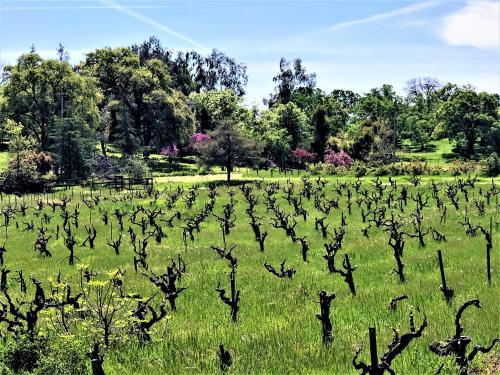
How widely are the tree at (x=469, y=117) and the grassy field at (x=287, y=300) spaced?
242 feet

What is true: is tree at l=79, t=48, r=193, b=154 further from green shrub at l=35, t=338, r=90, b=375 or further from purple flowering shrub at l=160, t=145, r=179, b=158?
green shrub at l=35, t=338, r=90, b=375

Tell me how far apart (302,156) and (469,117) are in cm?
3426

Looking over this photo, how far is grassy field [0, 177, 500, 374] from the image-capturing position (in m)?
9.54

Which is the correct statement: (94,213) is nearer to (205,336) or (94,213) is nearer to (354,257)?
(354,257)

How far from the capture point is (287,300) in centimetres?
1388

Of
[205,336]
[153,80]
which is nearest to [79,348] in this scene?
[205,336]

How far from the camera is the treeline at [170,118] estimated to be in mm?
71000

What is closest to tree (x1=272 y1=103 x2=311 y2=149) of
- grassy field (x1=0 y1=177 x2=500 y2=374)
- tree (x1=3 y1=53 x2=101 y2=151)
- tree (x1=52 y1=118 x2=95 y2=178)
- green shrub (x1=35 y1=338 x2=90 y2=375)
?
tree (x1=3 y1=53 x2=101 y2=151)

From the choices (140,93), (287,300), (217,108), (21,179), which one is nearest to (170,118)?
(140,93)

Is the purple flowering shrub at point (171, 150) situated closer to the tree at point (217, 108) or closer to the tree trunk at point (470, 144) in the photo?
the tree at point (217, 108)

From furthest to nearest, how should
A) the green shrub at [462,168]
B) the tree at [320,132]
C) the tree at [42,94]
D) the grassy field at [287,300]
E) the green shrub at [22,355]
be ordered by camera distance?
1. the tree at [320,132]
2. the tree at [42,94]
3. the green shrub at [462,168]
4. the grassy field at [287,300]
5. the green shrub at [22,355]

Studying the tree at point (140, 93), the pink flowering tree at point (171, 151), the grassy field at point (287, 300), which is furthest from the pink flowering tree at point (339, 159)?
the grassy field at point (287, 300)

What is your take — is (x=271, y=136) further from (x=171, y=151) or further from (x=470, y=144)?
(x=470, y=144)

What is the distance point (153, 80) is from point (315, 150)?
1213 inches
